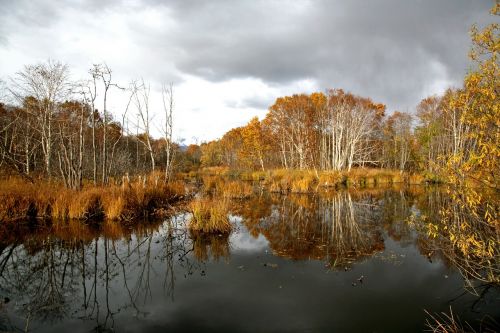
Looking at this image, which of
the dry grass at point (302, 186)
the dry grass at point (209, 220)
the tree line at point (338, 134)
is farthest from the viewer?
the tree line at point (338, 134)

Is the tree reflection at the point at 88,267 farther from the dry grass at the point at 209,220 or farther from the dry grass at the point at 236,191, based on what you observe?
the dry grass at the point at 236,191

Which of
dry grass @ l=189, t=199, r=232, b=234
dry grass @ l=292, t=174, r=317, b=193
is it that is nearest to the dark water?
dry grass @ l=189, t=199, r=232, b=234

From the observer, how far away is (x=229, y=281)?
729 cm

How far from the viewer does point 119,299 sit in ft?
20.5

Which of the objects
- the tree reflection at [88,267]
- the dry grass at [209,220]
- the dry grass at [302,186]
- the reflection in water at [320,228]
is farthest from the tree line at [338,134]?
the tree reflection at [88,267]

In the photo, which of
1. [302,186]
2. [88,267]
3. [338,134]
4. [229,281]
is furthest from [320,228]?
[338,134]

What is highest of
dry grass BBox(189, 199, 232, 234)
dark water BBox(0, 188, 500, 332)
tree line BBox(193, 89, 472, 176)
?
tree line BBox(193, 89, 472, 176)

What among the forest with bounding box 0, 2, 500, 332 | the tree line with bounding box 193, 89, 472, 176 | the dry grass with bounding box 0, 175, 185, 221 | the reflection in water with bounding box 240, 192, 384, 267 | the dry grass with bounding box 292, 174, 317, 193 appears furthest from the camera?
the tree line with bounding box 193, 89, 472, 176

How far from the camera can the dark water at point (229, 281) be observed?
5484 mm

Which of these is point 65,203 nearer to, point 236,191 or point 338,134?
point 236,191

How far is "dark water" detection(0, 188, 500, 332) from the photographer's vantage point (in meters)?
5.48

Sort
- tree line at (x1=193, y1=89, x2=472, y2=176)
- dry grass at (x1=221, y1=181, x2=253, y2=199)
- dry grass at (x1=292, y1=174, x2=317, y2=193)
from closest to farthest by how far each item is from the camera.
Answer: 1. dry grass at (x1=221, y1=181, x2=253, y2=199)
2. dry grass at (x1=292, y1=174, x2=317, y2=193)
3. tree line at (x1=193, y1=89, x2=472, y2=176)

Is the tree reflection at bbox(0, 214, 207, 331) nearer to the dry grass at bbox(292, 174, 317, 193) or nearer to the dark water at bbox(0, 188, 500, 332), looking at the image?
the dark water at bbox(0, 188, 500, 332)

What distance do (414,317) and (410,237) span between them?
6354mm
